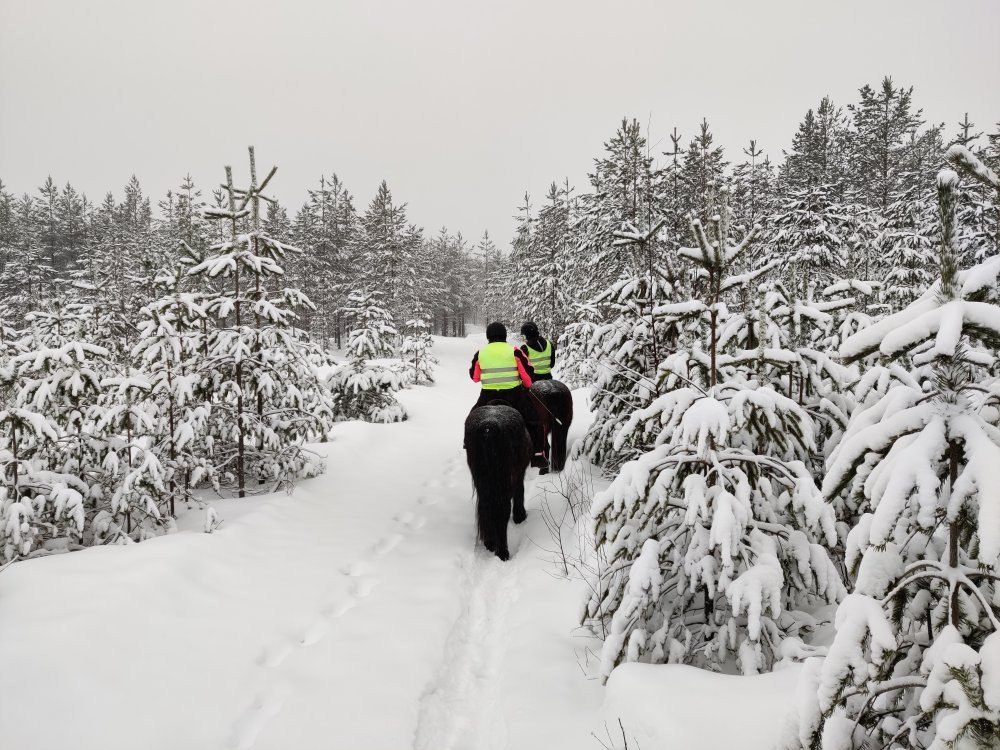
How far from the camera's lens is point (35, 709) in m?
2.69

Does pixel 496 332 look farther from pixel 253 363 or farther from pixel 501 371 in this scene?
pixel 253 363

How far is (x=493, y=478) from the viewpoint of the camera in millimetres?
5555

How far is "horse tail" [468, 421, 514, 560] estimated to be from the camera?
218 inches

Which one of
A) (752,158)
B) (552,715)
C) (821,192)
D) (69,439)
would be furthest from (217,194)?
(752,158)

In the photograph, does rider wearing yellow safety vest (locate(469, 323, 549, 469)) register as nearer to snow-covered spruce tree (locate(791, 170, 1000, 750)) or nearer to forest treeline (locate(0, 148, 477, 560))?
forest treeline (locate(0, 148, 477, 560))

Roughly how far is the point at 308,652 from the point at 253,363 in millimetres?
3994

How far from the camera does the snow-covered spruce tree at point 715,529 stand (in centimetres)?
277

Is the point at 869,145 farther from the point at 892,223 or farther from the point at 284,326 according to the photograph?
the point at 284,326

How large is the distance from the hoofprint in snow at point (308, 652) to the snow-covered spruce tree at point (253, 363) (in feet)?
4.42

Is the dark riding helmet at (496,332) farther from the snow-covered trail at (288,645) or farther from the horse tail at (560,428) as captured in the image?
the snow-covered trail at (288,645)

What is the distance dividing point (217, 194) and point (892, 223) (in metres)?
21.7

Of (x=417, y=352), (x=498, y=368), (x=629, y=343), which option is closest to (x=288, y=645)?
(x=498, y=368)

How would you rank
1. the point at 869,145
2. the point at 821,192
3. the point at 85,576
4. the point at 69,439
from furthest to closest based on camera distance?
1. the point at 869,145
2. the point at 821,192
3. the point at 69,439
4. the point at 85,576

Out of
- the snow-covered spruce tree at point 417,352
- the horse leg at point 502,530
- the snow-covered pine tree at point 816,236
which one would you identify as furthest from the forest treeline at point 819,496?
the snow-covered spruce tree at point 417,352
